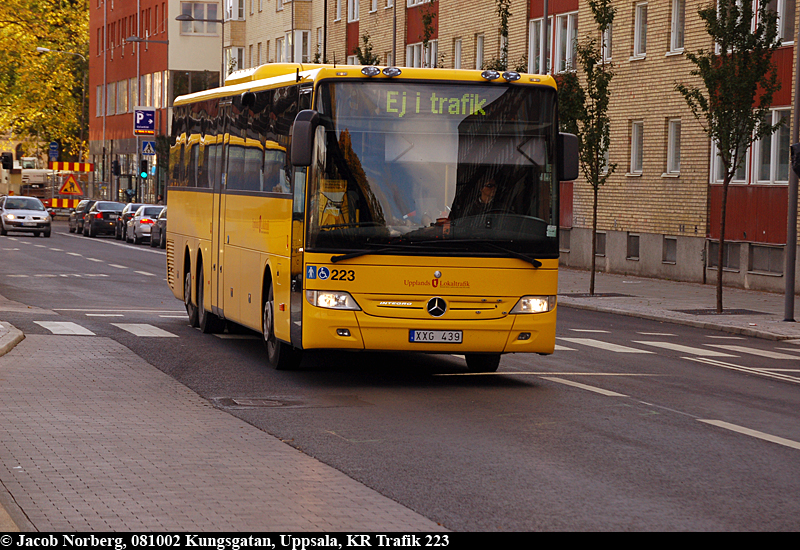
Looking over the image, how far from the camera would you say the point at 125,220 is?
58688 millimetres

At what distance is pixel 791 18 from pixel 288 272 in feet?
68.5

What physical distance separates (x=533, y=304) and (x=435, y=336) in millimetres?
969

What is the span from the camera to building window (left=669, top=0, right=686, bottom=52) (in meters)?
36.6

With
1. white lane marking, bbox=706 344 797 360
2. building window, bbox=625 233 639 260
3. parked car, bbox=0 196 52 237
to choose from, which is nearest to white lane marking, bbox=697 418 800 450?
white lane marking, bbox=706 344 797 360

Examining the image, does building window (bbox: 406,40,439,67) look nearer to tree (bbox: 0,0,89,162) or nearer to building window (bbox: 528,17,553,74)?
building window (bbox: 528,17,553,74)

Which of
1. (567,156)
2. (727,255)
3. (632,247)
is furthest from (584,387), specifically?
(632,247)

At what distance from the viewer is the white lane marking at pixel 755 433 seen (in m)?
10.5

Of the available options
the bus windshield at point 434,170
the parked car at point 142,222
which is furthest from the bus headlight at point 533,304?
the parked car at point 142,222

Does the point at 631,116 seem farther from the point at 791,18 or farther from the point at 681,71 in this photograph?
the point at 791,18

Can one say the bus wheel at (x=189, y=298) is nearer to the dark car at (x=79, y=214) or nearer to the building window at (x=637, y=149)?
the building window at (x=637, y=149)

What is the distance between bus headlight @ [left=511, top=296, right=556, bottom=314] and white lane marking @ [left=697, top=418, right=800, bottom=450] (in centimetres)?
227

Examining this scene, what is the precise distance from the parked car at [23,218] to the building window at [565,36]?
81.0ft

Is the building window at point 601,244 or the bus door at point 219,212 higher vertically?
the bus door at point 219,212

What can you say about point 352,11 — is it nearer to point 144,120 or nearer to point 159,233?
point 144,120
